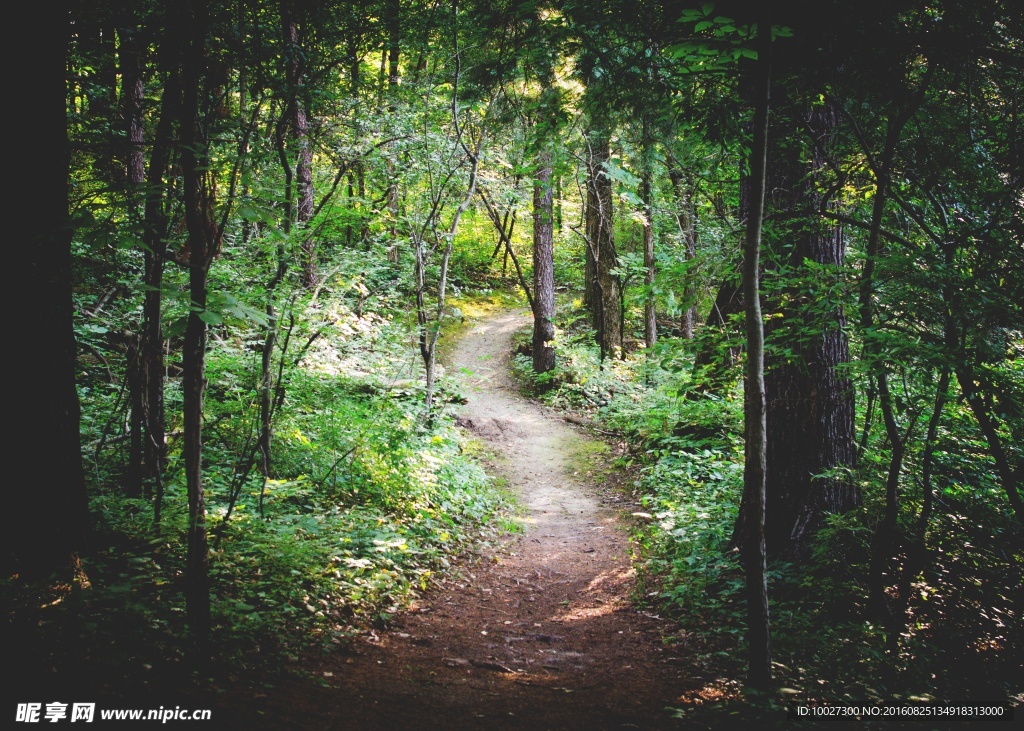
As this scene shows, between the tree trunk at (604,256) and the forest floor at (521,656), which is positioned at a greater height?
the tree trunk at (604,256)

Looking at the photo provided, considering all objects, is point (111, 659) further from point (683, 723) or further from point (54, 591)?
point (683, 723)

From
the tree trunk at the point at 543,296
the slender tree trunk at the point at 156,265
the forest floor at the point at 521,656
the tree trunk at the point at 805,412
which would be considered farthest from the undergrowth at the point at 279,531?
→ the tree trunk at the point at 543,296

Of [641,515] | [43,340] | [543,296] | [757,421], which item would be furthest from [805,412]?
[543,296]

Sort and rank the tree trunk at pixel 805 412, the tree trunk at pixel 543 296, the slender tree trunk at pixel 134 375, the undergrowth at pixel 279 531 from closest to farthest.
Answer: the undergrowth at pixel 279 531 < the slender tree trunk at pixel 134 375 < the tree trunk at pixel 805 412 < the tree trunk at pixel 543 296

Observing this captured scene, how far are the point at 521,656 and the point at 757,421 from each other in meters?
2.98

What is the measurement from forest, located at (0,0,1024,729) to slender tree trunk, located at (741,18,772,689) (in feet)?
0.07

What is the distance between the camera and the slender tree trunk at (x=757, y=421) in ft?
11.5

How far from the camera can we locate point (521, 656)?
4.74m

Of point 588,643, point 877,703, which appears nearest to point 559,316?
point 588,643

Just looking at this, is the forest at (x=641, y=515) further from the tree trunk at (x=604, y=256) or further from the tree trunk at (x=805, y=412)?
the tree trunk at (x=604, y=256)

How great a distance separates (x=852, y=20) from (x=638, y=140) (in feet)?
8.12

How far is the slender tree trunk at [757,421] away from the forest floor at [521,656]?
0.76 meters

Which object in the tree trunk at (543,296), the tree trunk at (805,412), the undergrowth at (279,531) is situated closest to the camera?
the undergrowth at (279,531)

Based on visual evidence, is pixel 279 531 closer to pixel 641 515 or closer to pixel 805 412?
pixel 641 515
